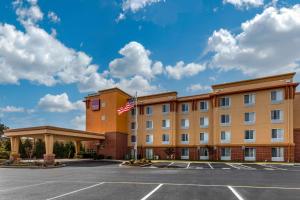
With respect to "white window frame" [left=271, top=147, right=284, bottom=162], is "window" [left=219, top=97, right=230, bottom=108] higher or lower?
higher

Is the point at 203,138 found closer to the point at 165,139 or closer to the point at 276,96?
the point at 165,139

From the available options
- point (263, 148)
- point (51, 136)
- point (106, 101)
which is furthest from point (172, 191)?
point (106, 101)

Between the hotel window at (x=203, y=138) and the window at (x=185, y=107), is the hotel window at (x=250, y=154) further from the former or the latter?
the window at (x=185, y=107)

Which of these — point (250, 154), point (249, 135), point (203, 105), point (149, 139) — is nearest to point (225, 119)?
point (249, 135)

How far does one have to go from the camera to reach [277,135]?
38219 millimetres

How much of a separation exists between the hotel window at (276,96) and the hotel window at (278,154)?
6631mm

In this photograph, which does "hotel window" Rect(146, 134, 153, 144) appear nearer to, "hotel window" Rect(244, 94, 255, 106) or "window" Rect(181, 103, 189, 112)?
"window" Rect(181, 103, 189, 112)

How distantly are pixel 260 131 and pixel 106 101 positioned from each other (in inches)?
1048

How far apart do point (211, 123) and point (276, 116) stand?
9.95 m

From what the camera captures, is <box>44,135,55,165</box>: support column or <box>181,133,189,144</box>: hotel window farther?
<box>181,133,189,144</box>: hotel window

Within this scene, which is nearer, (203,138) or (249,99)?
(249,99)

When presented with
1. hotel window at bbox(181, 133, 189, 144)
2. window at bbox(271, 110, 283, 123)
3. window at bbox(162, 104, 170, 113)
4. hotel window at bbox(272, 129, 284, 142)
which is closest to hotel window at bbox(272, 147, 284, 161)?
hotel window at bbox(272, 129, 284, 142)

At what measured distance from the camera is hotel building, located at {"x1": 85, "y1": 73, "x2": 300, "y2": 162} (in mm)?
38406

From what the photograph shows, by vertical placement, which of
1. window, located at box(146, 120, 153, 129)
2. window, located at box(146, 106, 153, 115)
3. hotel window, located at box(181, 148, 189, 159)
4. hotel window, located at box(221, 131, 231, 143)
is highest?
window, located at box(146, 106, 153, 115)
